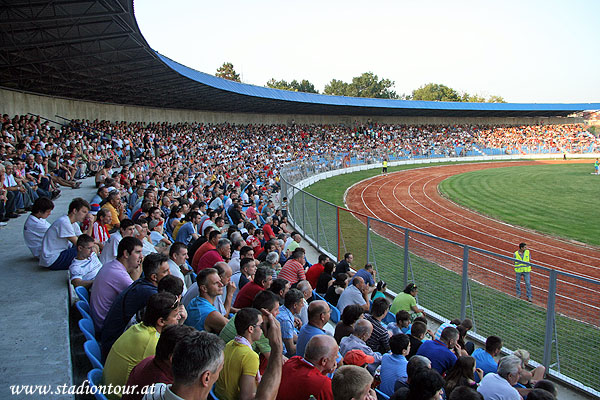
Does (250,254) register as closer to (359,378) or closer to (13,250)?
(13,250)

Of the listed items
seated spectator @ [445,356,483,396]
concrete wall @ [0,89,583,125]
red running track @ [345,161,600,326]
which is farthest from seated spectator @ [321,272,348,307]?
concrete wall @ [0,89,583,125]

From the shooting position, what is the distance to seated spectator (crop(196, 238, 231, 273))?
6922mm

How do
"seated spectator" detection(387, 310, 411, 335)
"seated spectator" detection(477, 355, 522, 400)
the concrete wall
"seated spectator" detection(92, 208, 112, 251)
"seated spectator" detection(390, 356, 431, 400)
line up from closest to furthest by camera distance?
"seated spectator" detection(390, 356, 431, 400) < "seated spectator" detection(477, 355, 522, 400) < "seated spectator" detection(387, 310, 411, 335) < "seated spectator" detection(92, 208, 112, 251) < the concrete wall

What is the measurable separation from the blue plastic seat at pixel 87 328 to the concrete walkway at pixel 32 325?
0.22 meters

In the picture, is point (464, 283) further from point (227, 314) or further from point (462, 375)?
point (227, 314)

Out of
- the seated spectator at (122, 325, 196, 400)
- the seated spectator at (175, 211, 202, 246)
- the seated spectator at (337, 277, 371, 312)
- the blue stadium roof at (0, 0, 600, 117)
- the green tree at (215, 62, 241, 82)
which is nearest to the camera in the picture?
the seated spectator at (122, 325, 196, 400)

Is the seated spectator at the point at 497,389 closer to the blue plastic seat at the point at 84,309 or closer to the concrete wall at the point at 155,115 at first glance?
the blue plastic seat at the point at 84,309

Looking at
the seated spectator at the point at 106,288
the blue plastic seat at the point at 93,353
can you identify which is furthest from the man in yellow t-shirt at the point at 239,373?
the seated spectator at the point at 106,288

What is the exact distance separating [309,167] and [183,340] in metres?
30.5

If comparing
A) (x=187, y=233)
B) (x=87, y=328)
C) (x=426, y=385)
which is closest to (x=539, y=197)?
(x=187, y=233)

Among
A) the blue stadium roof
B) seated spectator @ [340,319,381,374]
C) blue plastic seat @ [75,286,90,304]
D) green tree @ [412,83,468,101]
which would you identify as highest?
green tree @ [412,83,468,101]

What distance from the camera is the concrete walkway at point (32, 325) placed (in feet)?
12.0

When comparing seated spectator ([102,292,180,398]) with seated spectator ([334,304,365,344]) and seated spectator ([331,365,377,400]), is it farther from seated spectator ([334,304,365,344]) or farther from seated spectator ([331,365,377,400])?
seated spectator ([334,304,365,344])

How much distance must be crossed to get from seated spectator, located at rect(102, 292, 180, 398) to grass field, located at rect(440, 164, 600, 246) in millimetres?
18269
